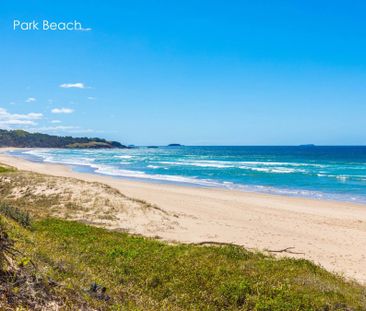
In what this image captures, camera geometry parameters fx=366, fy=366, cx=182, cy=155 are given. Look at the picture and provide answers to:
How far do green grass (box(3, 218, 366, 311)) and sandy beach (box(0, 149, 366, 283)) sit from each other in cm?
347

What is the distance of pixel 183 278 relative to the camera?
8883 mm

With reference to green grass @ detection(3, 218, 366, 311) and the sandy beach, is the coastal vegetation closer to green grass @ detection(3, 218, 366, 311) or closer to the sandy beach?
green grass @ detection(3, 218, 366, 311)

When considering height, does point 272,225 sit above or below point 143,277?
below

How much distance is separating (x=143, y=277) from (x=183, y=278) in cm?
98

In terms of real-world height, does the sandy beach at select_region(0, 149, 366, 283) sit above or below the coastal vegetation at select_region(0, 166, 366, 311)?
below

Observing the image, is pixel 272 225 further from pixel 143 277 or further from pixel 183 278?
pixel 143 277

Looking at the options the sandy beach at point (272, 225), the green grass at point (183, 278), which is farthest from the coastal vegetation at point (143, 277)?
the sandy beach at point (272, 225)

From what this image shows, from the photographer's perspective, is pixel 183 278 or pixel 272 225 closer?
pixel 183 278

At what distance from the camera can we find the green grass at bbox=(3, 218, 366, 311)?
6832 millimetres

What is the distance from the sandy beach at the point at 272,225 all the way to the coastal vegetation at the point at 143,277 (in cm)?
353

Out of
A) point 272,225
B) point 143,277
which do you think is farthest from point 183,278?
point 272,225

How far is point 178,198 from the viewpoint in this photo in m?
29.7

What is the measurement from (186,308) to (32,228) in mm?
7997

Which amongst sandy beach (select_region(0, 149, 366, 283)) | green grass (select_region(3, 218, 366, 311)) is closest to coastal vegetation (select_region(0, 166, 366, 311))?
green grass (select_region(3, 218, 366, 311))
